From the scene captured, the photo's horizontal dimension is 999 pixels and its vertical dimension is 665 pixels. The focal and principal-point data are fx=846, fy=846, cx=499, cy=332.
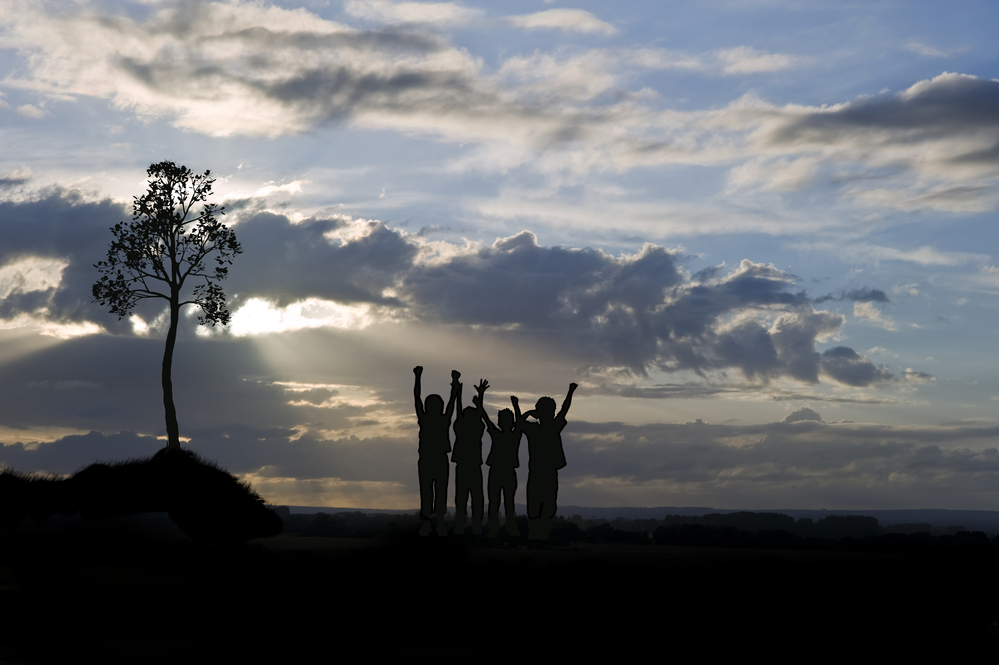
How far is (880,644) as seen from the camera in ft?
50.9

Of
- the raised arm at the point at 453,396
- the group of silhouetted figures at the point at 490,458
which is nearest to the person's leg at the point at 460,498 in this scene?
the group of silhouetted figures at the point at 490,458

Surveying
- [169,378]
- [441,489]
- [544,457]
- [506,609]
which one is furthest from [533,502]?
[169,378]

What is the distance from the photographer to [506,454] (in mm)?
25641

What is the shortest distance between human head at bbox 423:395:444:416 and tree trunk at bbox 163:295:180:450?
12228mm

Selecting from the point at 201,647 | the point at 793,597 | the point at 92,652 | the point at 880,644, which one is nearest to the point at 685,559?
the point at 793,597

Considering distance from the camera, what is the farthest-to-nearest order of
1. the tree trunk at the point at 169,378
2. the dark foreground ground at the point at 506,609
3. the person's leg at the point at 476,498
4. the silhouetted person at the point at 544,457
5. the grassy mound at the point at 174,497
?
the tree trunk at the point at 169,378 < the person's leg at the point at 476,498 < the grassy mound at the point at 174,497 < the silhouetted person at the point at 544,457 < the dark foreground ground at the point at 506,609

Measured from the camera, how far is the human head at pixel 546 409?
986 inches

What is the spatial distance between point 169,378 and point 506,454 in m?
16.4

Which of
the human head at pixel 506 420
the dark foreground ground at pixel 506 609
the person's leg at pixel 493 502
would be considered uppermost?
the human head at pixel 506 420

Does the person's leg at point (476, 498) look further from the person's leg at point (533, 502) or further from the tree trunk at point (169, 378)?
the tree trunk at point (169, 378)

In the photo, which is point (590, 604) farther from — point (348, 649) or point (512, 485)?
point (512, 485)

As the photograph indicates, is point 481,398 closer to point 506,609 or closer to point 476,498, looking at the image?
point 476,498

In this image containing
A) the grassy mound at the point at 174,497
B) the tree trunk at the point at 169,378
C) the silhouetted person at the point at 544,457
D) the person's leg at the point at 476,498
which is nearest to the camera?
the silhouetted person at the point at 544,457

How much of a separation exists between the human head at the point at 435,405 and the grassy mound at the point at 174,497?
6.01 m
